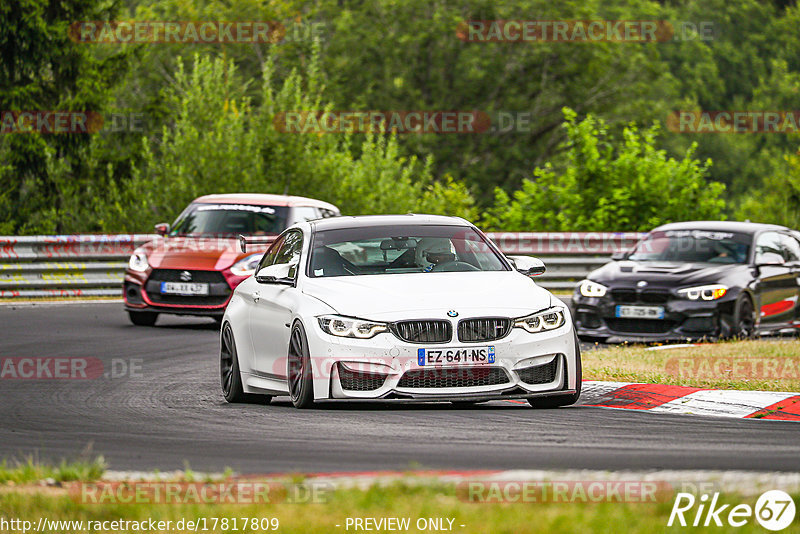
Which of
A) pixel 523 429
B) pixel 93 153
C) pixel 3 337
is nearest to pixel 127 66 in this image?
pixel 93 153

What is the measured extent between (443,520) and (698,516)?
3.28ft

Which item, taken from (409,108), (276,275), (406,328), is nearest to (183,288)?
(276,275)

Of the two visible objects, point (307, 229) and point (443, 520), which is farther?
point (307, 229)

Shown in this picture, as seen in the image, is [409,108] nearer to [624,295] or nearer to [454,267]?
[624,295]

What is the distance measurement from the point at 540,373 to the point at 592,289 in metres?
7.43

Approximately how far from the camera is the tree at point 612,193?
3297cm

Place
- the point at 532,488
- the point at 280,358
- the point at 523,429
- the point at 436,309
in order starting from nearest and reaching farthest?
the point at 532,488
the point at 523,429
the point at 436,309
the point at 280,358

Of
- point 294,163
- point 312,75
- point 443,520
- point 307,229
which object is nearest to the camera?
point 443,520

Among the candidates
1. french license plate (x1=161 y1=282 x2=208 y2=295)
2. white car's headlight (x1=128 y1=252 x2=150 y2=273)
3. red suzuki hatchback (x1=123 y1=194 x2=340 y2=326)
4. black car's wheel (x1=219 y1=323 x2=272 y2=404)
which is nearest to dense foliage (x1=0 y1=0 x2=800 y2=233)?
red suzuki hatchback (x1=123 y1=194 x2=340 y2=326)

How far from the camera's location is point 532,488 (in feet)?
21.1

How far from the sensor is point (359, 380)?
9906mm

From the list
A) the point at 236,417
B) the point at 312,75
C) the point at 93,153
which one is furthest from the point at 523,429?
the point at 93,153

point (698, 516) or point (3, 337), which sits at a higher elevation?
point (698, 516)

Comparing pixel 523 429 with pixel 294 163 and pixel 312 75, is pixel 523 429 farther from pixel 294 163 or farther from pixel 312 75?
pixel 312 75
